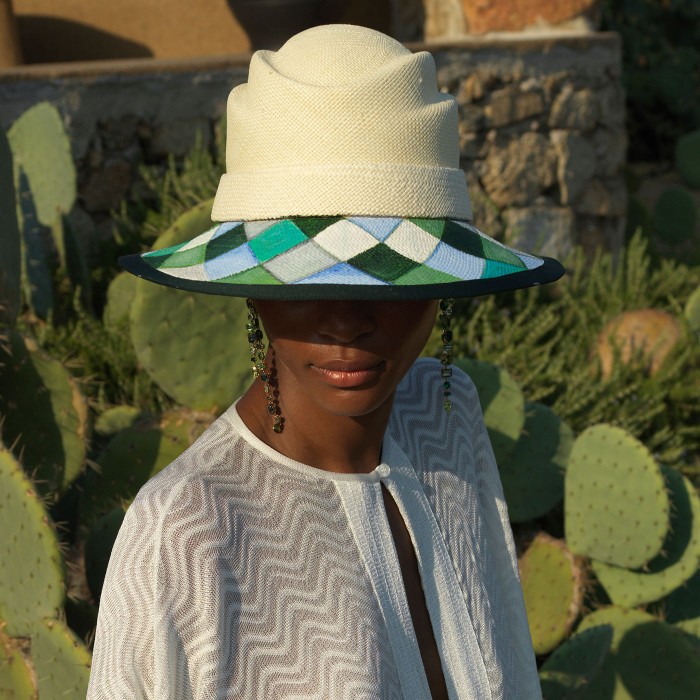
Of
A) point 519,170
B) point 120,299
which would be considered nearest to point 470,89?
point 519,170

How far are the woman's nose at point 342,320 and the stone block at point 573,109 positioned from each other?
13.8 feet

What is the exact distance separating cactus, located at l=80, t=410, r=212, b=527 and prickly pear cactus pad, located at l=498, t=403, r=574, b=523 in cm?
105

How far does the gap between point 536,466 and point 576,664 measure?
2.92ft

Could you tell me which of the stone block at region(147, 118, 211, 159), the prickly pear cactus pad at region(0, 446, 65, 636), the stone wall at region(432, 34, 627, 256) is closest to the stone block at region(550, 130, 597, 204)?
the stone wall at region(432, 34, 627, 256)

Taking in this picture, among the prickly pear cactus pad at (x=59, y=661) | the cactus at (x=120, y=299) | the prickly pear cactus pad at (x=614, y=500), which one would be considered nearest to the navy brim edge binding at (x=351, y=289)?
the prickly pear cactus pad at (x=59, y=661)

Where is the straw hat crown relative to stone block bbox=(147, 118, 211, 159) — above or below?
above

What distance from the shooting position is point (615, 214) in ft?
18.3

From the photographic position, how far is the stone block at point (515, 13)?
5.08 metres

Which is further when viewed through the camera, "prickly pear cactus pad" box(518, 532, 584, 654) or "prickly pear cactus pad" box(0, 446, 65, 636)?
"prickly pear cactus pad" box(518, 532, 584, 654)

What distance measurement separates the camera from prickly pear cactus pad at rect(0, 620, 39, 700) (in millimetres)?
2262

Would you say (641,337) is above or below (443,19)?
below

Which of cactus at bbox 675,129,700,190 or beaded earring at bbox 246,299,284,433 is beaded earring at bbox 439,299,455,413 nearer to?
Result: beaded earring at bbox 246,299,284,433

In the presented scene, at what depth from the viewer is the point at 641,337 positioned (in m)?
4.49

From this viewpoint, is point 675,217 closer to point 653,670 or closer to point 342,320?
point 653,670
